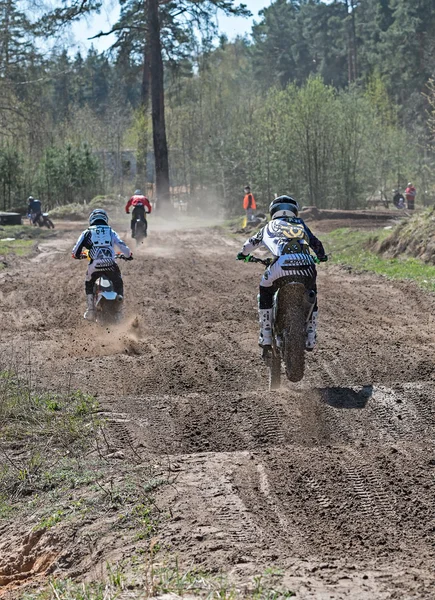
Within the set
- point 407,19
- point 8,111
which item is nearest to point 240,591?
point 8,111

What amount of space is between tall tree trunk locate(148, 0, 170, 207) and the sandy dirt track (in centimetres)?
2828

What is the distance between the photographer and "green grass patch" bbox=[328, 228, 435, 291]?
59.3ft

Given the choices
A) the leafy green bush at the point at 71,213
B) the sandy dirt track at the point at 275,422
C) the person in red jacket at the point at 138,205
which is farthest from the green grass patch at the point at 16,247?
the leafy green bush at the point at 71,213

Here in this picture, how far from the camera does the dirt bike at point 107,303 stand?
12867 millimetres

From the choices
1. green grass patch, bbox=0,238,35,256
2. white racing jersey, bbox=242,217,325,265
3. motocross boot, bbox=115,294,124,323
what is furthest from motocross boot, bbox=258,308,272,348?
green grass patch, bbox=0,238,35,256

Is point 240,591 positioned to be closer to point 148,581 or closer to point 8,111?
point 148,581

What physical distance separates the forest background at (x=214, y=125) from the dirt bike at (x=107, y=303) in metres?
17.9

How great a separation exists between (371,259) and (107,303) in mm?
10286

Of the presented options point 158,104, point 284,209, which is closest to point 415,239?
point 284,209

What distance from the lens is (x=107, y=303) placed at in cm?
1288

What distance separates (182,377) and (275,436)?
96.6 inches

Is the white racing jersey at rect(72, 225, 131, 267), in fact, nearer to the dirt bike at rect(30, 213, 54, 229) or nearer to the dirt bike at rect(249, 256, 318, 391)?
the dirt bike at rect(249, 256, 318, 391)

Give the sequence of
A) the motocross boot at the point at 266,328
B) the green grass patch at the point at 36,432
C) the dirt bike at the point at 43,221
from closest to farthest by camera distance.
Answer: the green grass patch at the point at 36,432, the motocross boot at the point at 266,328, the dirt bike at the point at 43,221

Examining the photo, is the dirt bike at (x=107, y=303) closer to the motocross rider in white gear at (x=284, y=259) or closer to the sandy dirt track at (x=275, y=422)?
the sandy dirt track at (x=275, y=422)
